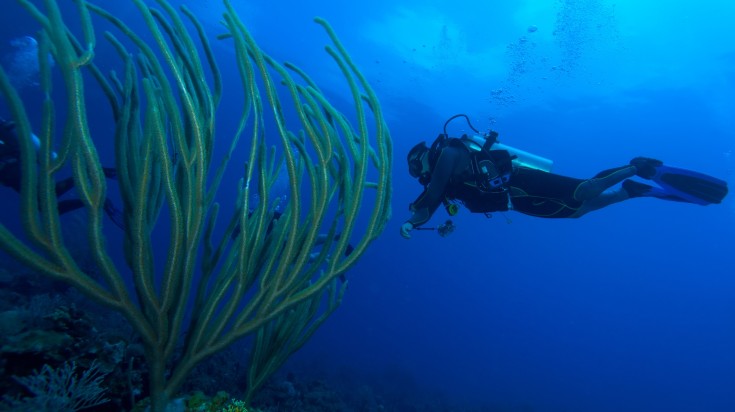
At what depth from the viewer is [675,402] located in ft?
141

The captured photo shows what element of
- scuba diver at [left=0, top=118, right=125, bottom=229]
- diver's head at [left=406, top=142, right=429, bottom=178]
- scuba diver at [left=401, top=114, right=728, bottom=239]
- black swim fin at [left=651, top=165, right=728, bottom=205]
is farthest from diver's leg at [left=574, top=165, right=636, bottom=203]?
scuba diver at [left=0, top=118, right=125, bottom=229]

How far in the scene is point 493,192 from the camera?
17.3 ft

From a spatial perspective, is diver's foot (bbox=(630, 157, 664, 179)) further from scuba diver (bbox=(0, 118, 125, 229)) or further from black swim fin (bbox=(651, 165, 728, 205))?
scuba diver (bbox=(0, 118, 125, 229))

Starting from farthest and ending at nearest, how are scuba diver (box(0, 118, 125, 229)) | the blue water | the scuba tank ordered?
the blue water, the scuba tank, scuba diver (box(0, 118, 125, 229))

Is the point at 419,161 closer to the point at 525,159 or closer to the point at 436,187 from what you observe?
the point at 436,187

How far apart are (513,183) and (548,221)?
6122 cm

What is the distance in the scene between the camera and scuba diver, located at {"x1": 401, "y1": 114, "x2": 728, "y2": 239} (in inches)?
196

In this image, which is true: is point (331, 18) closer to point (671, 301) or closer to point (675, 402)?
point (675, 402)

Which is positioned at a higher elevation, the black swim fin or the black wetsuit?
the black swim fin

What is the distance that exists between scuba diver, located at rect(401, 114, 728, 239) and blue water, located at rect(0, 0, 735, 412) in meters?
18.5

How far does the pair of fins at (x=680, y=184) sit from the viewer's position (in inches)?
210

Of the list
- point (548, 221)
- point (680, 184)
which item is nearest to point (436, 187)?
point (680, 184)

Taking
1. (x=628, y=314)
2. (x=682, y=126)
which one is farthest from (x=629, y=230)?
(x=628, y=314)

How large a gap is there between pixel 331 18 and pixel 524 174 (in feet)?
88.2
